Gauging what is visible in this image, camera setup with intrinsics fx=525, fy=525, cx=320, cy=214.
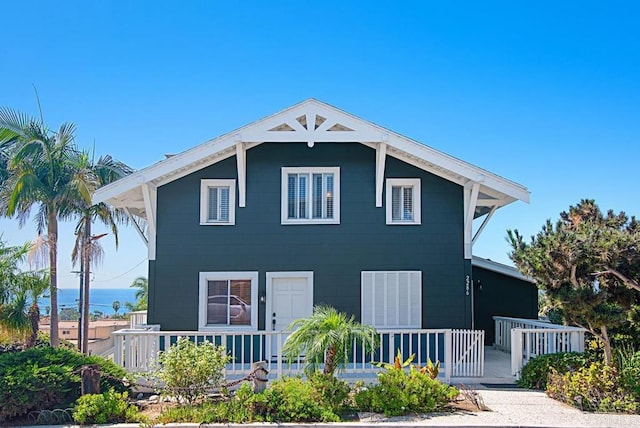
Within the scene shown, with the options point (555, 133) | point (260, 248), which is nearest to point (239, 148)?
point (260, 248)

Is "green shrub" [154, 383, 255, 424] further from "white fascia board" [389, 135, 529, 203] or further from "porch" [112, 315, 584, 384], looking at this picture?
"white fascia board" [389, 135, 529, 203]

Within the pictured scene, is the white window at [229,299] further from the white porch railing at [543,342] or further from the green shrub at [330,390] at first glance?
the white porch railing at [543,342]

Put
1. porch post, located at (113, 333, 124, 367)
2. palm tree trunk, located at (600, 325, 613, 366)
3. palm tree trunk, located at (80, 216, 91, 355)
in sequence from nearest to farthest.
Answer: palm tree trunk, located at (600, 325, 613, 366)
porch post, located at (113, 333, 124, 367)
palm tree trunk, located at (80, 216, 91, 355)

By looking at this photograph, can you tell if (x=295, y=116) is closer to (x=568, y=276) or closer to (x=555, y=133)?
(x=568, y=276)

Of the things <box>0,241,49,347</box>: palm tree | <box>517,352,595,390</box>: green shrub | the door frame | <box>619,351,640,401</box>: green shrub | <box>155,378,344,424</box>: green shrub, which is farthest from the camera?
the door frame

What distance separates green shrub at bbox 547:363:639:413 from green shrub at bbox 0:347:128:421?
744cm

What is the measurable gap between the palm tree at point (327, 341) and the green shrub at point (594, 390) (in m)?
3.50

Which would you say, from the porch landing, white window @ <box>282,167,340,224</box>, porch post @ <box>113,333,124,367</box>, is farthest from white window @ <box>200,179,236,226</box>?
the porch landing

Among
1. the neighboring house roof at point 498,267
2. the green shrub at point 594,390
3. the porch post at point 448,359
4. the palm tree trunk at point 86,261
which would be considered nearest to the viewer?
the green shrub at point 594,390

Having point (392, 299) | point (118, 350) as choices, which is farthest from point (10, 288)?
point (392, 299)

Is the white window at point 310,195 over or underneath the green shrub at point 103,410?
over

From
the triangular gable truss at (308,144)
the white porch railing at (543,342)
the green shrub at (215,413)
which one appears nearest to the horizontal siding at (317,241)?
the triangular gable truss at (308,144)

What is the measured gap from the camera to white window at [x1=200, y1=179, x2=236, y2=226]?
12.4 m

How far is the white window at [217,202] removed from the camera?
1244cm
